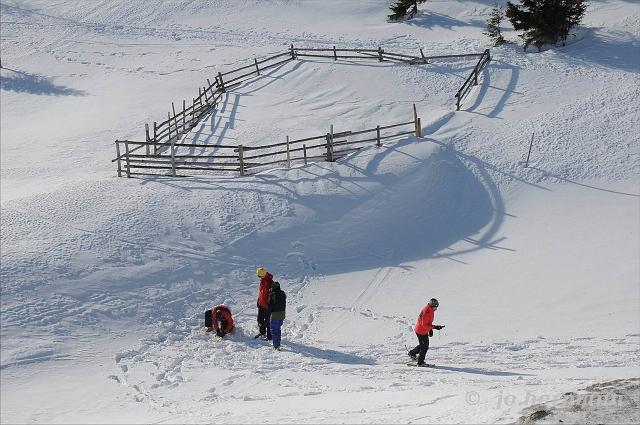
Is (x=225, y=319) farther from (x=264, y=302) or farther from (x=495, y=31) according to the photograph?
(x=495, y=31)

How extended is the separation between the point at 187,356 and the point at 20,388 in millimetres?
3194

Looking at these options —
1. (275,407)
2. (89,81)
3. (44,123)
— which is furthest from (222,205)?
(89,81)

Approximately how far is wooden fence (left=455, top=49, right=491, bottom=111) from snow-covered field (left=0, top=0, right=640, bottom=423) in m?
0.52

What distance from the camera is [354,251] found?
21.4 metres

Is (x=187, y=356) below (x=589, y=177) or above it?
below

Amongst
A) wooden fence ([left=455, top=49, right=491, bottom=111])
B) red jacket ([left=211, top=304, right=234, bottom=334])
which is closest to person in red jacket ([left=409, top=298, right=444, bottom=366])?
red jacket ([left=211, top=304, right=234, bottom=334])

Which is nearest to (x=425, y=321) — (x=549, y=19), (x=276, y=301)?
(x=276, y=301)

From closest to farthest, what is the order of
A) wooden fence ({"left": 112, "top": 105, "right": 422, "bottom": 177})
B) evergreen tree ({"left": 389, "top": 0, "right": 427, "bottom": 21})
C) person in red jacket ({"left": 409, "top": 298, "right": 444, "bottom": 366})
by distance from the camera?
1. person in red jacket ({"left": 409, "top": 298, "right": 444, "bottom": 366})
2. wooden fence ({"left": 112, "top": 105, "right": 422, "bottom": 177})
3. evergreen tree ({"left": 389, "top": 0, "right": 427, "bottom": 21})

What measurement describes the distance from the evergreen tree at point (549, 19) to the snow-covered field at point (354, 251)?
78 cm

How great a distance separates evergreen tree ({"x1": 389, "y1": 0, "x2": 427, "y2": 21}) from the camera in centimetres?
4097

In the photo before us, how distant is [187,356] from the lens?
53.4 feet

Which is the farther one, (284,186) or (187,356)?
(284,186)

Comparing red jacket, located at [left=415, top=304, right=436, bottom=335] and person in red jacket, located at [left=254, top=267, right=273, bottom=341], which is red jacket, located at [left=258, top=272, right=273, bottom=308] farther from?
red jacket, located at [left=415, top=304, right=436, bottom=335]

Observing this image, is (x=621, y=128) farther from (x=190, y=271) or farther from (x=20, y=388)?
(x=20, y=388)
